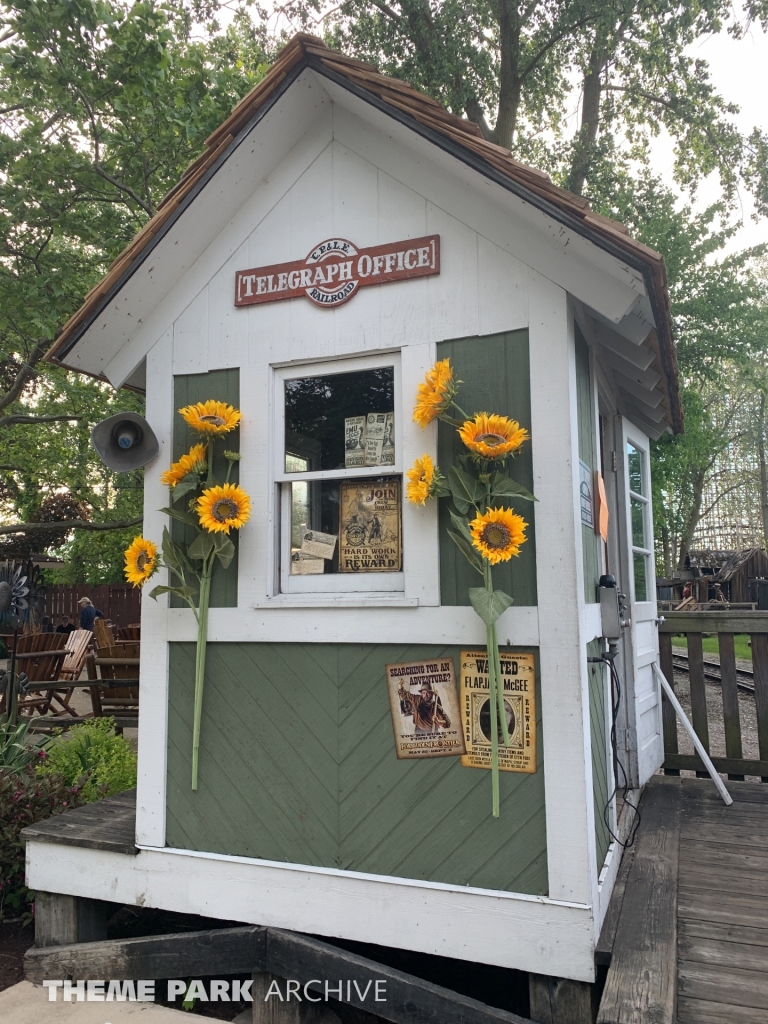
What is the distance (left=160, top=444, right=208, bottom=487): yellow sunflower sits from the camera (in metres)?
3.77

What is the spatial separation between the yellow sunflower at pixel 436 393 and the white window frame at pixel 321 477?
26 cm

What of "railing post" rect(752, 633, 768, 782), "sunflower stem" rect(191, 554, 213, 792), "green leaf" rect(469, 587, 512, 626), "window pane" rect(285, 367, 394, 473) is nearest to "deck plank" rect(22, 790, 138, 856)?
"sunflower stem" rect(191, 554, 213, 792)

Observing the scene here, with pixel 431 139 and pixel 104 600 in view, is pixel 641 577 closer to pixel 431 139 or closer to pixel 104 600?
pixel 431 139

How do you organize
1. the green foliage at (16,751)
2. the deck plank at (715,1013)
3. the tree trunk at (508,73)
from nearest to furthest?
the deck plank at (715,1013)
the green foliage at (16,751)
the tree trunk at (508,73)

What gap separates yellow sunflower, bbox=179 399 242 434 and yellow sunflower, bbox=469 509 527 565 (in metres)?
1.39

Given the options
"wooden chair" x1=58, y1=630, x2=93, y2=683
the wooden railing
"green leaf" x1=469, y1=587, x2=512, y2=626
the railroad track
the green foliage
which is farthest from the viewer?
the railroad track

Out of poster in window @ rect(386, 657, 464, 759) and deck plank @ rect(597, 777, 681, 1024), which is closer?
deck plank @ rect(597, 777, 681, 1024)

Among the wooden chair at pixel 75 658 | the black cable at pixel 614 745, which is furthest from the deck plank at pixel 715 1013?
the wooden chair at pixel 75 658

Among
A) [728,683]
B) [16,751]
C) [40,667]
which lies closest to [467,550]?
[728,683]

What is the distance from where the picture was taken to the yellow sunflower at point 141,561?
12.2 ft

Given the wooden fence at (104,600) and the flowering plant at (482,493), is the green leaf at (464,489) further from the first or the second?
the wooden fence at (104,600)

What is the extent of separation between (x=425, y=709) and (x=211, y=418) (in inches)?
69.4

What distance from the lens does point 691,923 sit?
3.16 meters

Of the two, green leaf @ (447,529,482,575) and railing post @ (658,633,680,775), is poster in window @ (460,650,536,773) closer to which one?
green leaf @ (447,529,482,575)
